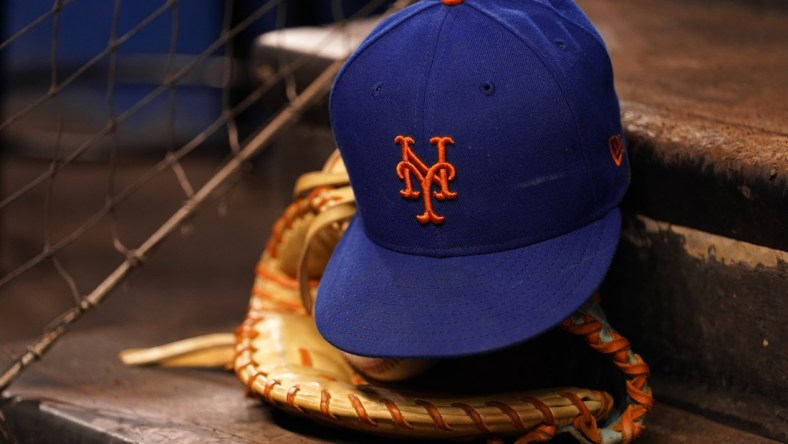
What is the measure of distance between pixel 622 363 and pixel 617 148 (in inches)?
8.3

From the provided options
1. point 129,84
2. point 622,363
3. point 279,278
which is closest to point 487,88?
point 622,363

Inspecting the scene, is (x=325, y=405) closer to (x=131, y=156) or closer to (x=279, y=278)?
(x=279, y=278)

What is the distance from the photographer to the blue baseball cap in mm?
959

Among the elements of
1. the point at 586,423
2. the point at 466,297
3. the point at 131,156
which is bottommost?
the point at 131,156

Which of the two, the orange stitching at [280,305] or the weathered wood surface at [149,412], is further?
the orange stitching at [280,305]

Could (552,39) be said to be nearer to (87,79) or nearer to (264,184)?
(264,184)

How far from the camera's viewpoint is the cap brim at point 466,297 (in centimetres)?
94

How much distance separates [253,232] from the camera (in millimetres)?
3047

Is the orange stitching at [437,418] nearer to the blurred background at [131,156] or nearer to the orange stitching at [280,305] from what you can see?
the orange stitching at [280,305]

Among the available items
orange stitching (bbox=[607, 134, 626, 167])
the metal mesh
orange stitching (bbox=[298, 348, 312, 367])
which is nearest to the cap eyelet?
orange stitching (bbox=[607, 134, 626, 167])

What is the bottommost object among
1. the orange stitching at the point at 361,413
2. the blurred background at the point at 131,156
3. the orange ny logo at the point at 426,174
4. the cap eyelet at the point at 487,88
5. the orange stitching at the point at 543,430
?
the blurred background at the point at 131,156

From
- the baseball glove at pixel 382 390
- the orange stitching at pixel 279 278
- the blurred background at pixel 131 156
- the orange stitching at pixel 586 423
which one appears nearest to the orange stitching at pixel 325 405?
the baseball glove at pixel 382 390

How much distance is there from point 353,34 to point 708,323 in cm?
84

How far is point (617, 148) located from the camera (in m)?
1.03
